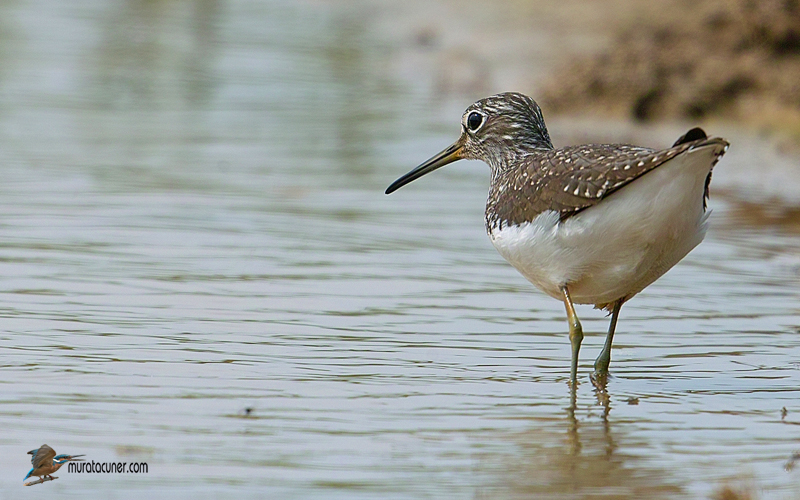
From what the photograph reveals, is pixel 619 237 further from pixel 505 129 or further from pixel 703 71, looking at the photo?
pixel 703 71

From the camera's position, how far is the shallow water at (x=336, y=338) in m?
4.91

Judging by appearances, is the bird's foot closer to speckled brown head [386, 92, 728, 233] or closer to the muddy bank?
speckled brown head [386, 92, 728, 233]

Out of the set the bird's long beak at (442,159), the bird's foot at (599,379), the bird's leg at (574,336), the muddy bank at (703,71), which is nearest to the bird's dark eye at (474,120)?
the bird's long beak at (442,159)

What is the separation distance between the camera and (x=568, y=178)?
5.93 metres

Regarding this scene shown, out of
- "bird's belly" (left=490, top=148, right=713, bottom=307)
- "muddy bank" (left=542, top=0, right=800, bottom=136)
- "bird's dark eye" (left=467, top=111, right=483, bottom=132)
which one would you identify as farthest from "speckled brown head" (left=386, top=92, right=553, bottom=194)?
"muddy bank" (left=542, top=0, right=800, bottom=136)

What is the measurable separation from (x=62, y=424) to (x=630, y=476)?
224 cm

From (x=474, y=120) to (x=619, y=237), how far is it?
1.70 meters

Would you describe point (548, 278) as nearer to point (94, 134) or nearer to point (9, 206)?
point (9, 206)

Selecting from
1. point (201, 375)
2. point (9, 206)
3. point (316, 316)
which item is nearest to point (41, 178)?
point (9, 206)

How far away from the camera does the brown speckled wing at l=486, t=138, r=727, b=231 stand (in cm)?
561

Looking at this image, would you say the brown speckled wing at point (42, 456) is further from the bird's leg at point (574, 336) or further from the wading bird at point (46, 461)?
the bird's leg at point (574, 336)

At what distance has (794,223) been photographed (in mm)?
9977

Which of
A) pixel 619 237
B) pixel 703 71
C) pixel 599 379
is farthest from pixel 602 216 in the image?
pixel 703 71

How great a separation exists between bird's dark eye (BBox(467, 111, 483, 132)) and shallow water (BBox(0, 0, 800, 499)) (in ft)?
3.53
